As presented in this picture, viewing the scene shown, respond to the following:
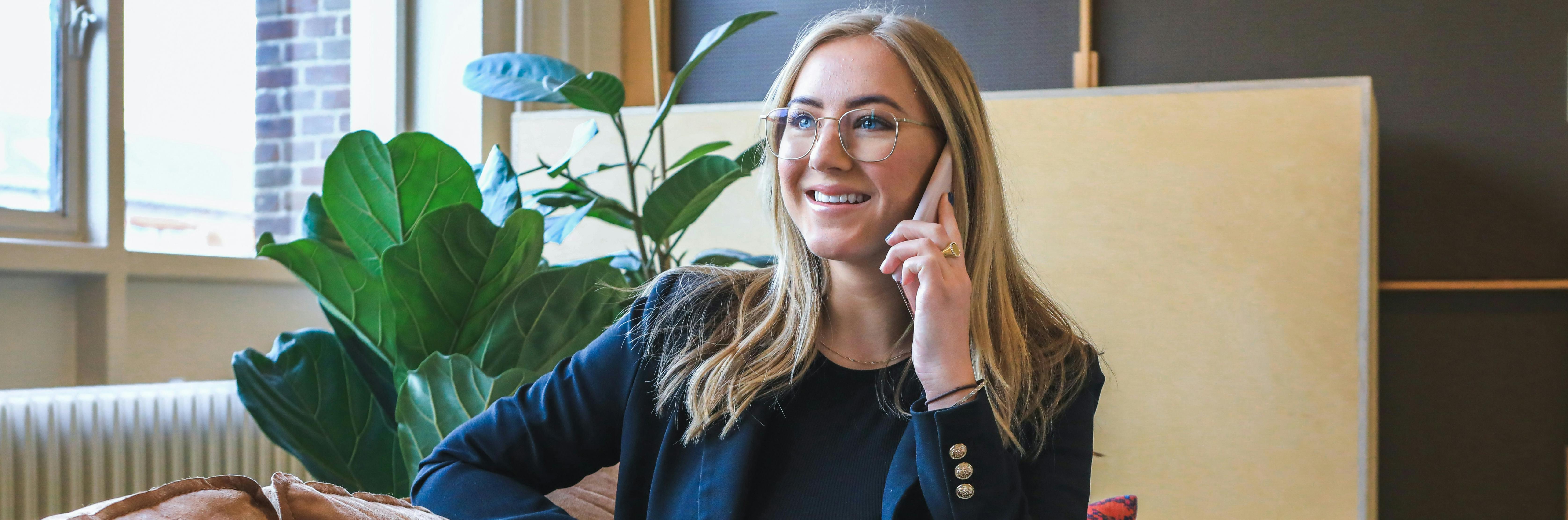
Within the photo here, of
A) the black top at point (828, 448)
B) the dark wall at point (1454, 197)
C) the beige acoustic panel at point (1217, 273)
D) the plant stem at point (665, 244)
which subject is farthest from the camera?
the dark wall at point (1454, 197)

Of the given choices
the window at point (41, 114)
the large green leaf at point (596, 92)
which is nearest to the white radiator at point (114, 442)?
the window at point (41, 114)

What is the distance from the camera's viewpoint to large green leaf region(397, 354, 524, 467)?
175 cm

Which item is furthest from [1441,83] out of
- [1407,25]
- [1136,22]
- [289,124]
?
[289,124]

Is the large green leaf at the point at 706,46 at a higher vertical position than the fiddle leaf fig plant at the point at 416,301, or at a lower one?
higher

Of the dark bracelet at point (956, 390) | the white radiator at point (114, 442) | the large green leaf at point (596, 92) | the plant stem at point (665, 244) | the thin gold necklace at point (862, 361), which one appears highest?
the large green leaf at point (596, 92)

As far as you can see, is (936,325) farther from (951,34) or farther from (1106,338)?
(951,34)

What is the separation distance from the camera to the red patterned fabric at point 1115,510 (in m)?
1.56

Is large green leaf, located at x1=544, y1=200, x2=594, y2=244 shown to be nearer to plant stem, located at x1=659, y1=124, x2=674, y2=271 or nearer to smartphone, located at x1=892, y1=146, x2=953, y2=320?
plant stem, located at x1=659, y1=124, x2=674, y2=271

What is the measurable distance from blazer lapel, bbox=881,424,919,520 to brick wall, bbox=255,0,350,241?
7.53 feet

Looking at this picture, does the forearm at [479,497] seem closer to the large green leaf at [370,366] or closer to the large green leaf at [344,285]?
the large green leaf at [344,285]

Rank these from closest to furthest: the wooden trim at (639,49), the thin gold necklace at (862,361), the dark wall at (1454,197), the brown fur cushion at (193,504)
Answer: the brown fur cushion at (193,504), the thin gold necklace at (862,361), the dark wall at (1454,197), the wooden trim at (639,49)

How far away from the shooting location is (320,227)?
197 centimetres

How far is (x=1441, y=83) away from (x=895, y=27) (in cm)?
260

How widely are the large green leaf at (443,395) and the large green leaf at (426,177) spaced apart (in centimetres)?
12
